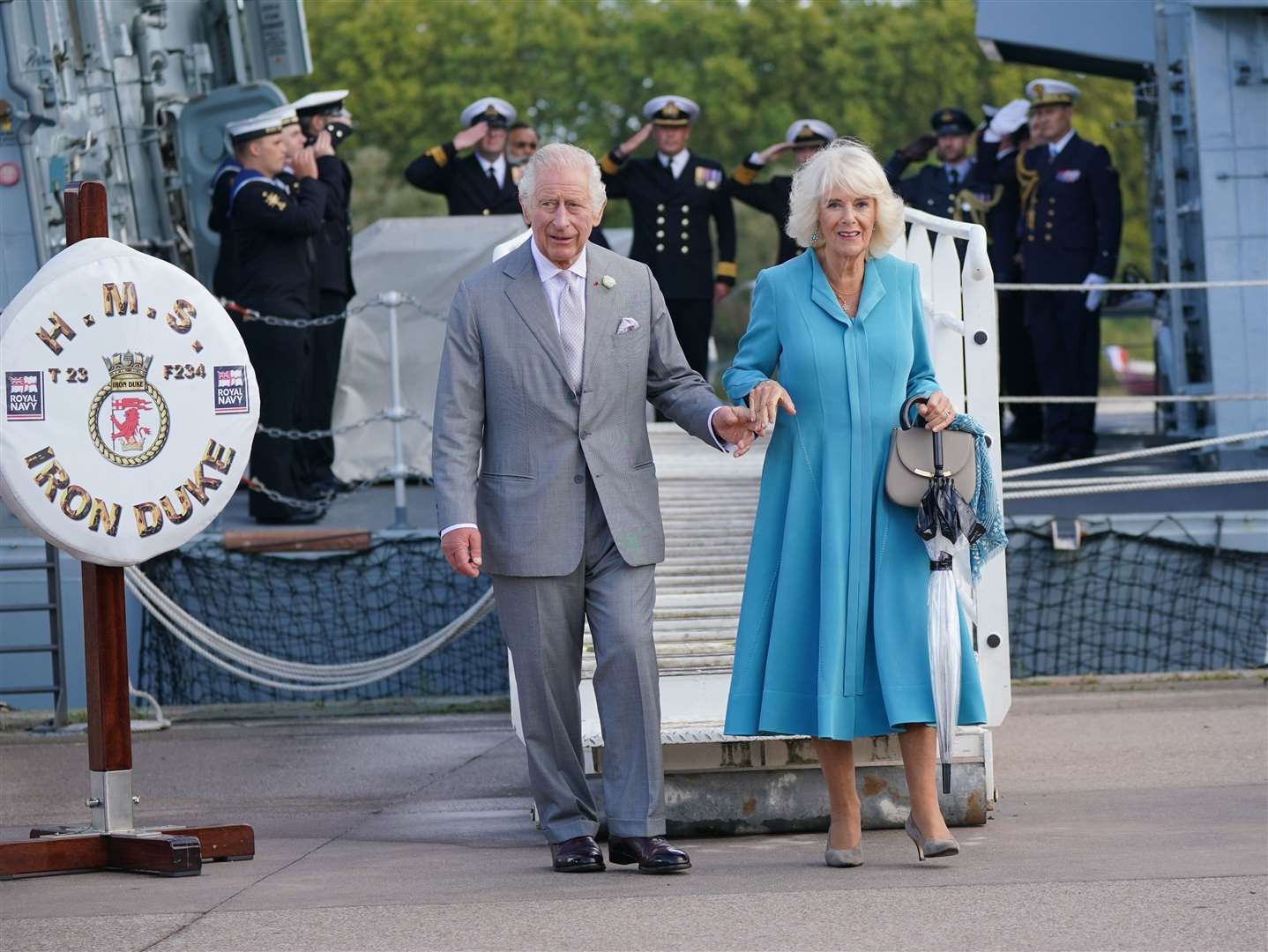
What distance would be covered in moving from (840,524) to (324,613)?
17.3 ft

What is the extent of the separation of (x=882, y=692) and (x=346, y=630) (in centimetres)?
529

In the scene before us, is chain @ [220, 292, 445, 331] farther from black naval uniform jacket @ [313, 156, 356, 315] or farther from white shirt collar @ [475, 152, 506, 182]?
white shirt collar @ [475, 152, 506, 182]

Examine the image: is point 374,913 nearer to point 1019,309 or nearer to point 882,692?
point 882,692

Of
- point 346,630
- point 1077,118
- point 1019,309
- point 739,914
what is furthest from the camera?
point 1077,118

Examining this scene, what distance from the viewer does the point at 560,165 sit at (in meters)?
4.97

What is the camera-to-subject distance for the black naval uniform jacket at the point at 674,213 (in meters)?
12.1

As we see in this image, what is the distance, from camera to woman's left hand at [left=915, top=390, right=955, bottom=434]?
484 centimetres

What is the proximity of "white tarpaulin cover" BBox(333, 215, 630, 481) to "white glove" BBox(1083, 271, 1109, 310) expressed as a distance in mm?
3276

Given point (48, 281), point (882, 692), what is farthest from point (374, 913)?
point (48, 281)

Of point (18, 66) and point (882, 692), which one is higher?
point (18, 66)

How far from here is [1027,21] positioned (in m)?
13.7

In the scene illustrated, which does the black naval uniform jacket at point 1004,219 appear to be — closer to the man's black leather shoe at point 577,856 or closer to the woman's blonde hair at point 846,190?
the woman's blonde hair at point 846,190

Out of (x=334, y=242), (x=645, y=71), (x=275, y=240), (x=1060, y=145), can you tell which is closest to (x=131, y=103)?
(x=334, y=242)

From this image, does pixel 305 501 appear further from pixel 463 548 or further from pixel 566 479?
pixel 463 548
